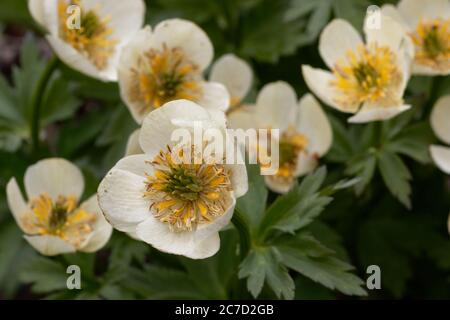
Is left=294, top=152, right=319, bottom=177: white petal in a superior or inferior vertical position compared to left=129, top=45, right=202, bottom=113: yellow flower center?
inferior

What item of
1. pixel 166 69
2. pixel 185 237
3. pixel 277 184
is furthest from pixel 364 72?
pixel 185 237

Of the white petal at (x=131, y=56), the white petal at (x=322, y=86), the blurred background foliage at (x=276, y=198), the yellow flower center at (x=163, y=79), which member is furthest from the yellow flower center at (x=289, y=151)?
the white petal at (x=131, y=56)

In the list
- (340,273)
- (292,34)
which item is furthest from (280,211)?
(292,34)

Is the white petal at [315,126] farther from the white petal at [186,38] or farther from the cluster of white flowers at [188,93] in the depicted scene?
the white petal at [186,38]

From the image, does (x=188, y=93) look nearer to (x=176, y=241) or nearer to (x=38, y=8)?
(x=38, y=8)

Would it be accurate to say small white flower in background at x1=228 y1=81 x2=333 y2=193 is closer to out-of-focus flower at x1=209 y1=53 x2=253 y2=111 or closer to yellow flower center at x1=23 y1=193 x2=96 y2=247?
out-of-focus flower at x1=209 y1=53 x2=253 y2=111

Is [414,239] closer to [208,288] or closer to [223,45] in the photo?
[208,288]

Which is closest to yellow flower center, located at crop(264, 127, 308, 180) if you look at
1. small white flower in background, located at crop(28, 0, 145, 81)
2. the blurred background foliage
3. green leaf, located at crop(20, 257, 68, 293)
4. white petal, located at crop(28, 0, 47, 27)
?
the blurred background foliage
